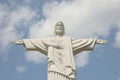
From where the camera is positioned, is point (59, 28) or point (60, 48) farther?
point (59, 28)

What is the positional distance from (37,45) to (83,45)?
2.18 metres

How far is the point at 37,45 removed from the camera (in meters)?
19.7

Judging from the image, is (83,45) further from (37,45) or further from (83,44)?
(37,45)

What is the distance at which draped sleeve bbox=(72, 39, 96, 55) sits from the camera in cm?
1995

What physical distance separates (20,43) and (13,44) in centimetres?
33

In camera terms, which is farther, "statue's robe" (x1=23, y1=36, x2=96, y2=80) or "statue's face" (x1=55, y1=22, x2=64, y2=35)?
"statue's face" (x1=55, y1=22, x2=64, y2=35)

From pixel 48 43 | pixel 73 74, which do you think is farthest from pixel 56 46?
pixel 73 74

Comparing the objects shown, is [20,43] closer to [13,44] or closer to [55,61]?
[13,44]

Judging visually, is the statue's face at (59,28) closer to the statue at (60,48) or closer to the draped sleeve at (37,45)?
the statue at (60,48)

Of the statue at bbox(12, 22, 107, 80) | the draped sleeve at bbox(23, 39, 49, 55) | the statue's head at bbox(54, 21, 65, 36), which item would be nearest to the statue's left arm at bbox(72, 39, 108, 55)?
the statue at bbox(12, 22, 107, 80)

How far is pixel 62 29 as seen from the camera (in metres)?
20.1

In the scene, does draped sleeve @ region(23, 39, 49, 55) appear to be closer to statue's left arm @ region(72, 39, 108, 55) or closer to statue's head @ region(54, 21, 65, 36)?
statue's head @ region(54, 21, 65, 36)

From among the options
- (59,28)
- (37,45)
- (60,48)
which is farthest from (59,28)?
(37,45)

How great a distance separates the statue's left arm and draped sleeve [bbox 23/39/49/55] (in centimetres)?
133
